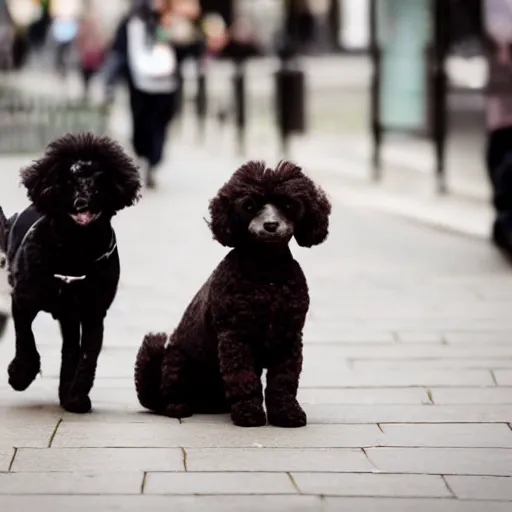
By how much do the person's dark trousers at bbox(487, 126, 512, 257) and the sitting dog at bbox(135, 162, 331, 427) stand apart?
4.79 m

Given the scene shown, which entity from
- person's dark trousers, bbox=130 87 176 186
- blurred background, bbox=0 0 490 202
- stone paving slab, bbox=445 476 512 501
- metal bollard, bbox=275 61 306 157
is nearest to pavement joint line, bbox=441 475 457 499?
stone paving slab, bbox=445 476 512 501

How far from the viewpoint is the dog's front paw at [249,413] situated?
5406mm

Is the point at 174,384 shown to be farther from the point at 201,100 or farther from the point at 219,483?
the point at 201,100

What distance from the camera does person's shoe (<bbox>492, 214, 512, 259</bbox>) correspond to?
10.1m

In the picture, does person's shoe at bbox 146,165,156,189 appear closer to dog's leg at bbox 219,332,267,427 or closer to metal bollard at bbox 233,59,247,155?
metal bollard at bbox 233,59,247,155

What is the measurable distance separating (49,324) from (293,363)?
261 centimetres

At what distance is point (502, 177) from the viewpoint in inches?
393

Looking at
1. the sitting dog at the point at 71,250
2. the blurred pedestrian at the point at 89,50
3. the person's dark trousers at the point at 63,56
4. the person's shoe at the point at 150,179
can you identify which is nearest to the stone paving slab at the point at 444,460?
the sitting dog at the point at 71,250

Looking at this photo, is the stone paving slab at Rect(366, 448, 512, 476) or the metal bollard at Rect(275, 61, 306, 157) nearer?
the stone paving slab at Rect(366, 448, 512, 476)

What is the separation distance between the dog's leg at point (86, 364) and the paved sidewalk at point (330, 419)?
0.08 metres

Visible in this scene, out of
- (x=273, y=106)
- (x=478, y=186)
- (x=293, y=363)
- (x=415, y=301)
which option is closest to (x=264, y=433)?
(x=293, y=363)

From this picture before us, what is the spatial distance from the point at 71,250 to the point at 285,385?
2.93ft

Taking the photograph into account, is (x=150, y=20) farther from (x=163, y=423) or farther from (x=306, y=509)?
(x=306, y=509)

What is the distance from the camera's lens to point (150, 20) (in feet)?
46.9
